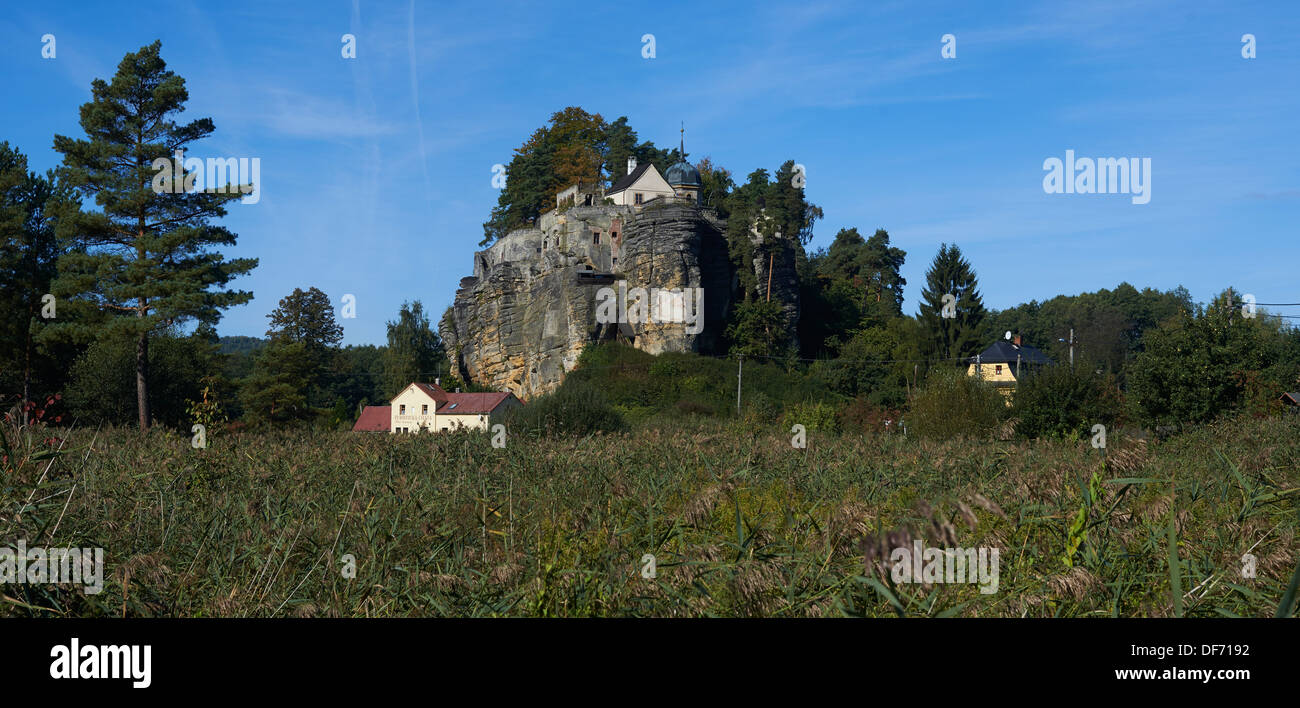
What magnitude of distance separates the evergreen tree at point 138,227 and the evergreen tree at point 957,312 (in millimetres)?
52425

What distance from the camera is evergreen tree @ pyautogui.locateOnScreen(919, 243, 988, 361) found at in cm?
6762

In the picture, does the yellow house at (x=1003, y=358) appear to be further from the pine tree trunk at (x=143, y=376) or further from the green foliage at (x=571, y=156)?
the pine tree trunk at (x=143, y=376)

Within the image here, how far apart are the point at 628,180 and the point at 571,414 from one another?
56973 millimetres

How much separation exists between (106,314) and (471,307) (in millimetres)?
45530

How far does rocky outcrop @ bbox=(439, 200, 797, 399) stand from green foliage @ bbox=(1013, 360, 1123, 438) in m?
34.3

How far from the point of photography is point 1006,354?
69.7 meters

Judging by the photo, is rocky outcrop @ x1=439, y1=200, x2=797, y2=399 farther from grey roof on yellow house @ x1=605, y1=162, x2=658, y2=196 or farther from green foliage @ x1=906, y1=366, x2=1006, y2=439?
green foliage @ x1=906, y1=366, x2=1006, y2=439

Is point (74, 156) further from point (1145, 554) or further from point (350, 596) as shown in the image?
point (1145, 554)

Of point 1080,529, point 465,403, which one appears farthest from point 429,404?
point 1080,529

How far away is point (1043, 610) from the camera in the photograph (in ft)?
15.1

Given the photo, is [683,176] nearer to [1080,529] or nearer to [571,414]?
[571,414]

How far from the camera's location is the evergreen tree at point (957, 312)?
67.6m
